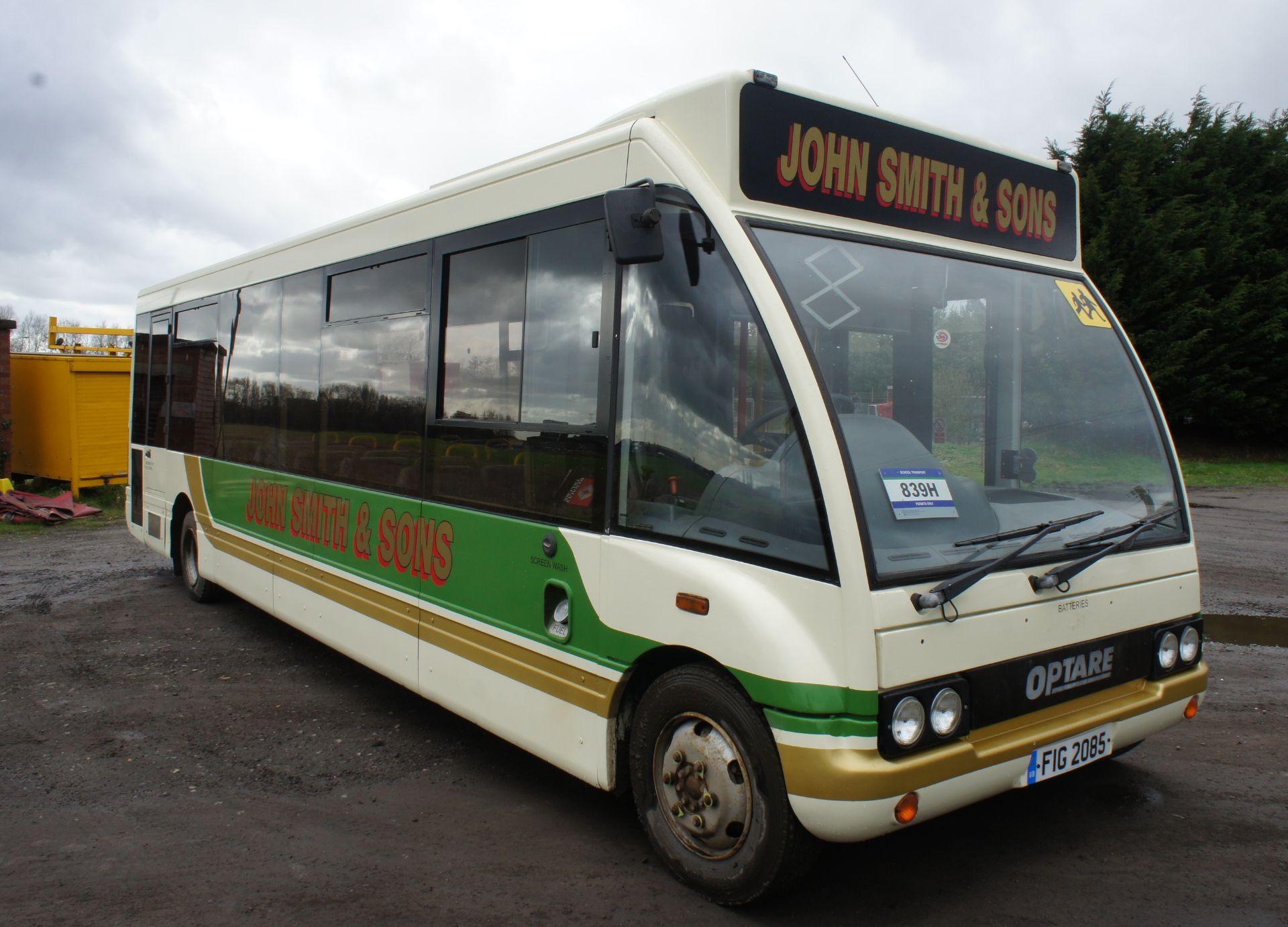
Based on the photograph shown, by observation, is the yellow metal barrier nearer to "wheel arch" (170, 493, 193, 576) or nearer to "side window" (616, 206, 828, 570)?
"wheel arch" (170, 493, 193, 576)

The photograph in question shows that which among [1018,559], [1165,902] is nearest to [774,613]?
[1018,559]

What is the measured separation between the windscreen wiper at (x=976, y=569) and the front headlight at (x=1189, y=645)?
903 mm

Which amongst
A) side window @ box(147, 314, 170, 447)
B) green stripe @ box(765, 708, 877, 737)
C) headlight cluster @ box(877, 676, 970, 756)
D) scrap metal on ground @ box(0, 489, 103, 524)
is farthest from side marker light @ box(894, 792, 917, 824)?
scrap metal on ground @ box(0, 489, 103, 524)

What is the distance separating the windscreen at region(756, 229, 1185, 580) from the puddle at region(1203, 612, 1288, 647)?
379 centimetres

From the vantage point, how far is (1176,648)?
382 centimetres

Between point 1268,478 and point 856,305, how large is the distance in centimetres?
2196

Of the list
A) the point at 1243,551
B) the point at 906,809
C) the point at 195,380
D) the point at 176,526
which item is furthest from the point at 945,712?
the point at 1243,551

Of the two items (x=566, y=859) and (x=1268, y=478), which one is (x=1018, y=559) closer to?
(x=566, y=859)

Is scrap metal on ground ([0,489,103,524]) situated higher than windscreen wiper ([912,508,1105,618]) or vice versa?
windscreen wiper ([912,508,1105,618])

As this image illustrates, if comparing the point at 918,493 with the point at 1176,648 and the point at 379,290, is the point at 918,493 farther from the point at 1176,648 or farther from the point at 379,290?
the point at 379,290

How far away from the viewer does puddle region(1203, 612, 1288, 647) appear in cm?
707

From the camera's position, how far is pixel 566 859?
375 centimetres

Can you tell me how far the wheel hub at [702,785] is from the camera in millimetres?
3250

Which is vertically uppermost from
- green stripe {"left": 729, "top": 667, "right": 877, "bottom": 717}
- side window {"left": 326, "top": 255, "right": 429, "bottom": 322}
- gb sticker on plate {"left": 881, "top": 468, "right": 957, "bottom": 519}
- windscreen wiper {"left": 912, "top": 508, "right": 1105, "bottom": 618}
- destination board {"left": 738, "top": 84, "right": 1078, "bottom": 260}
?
destination board {"left": 738, "top": 84, "right": 1078, "bottom": 260}
